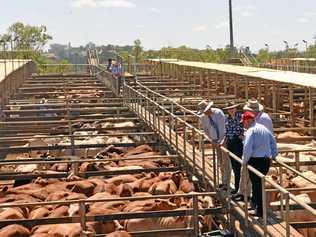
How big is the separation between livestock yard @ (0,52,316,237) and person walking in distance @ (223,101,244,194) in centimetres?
28

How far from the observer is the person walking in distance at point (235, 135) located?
11.7 meters

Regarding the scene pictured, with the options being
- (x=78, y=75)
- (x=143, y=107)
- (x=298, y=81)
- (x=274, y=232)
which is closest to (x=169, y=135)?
(x=298, y=81)

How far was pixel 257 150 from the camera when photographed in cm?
1021

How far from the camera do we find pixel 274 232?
31.9 ft

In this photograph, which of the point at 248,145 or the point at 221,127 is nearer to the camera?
the point at 248,145

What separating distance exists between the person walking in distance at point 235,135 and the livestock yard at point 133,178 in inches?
11.2

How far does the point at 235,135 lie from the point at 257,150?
5.44 ft


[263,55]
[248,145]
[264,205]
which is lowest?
[264,205]

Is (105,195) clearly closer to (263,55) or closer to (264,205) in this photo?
(264,205)

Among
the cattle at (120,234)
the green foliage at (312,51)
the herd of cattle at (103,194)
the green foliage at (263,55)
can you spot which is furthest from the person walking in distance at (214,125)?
the green foliage at (263,55)

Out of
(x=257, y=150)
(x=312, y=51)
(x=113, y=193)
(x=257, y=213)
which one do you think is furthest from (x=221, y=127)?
(x=312, y=51)

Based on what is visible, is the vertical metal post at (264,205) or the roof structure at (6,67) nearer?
the vertical metal post at (264,205)

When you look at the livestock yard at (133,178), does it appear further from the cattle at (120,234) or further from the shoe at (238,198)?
the shoe at (238,198)

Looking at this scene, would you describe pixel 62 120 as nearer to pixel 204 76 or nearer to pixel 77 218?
pixel 77 218
